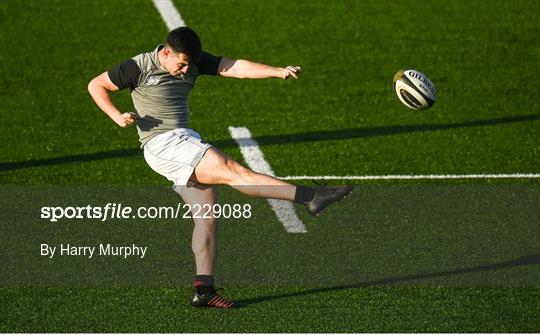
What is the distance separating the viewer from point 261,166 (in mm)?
14914

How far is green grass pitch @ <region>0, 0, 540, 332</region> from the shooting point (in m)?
10.4

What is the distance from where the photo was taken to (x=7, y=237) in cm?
1223

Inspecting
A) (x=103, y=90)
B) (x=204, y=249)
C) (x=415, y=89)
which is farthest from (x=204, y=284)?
(x=415, y=89)

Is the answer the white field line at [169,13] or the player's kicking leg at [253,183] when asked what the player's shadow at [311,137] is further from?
the player's kicking leg at [253,183]

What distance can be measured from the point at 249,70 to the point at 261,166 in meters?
4.36

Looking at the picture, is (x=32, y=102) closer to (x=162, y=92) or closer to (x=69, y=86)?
(x=69, y=86)

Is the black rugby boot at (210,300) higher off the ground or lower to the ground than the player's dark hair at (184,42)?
lower

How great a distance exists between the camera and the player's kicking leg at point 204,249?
10.3m

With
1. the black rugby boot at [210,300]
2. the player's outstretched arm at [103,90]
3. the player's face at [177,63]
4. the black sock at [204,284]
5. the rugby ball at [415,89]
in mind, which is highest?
the rugby ball at [415,89]

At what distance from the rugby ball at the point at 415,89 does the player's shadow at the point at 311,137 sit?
3718mm

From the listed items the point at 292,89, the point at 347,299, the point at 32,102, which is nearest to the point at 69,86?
the point at 32,102

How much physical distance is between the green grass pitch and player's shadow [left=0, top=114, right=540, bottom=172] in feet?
0.13

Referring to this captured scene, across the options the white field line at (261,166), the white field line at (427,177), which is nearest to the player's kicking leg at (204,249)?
the white field line at (261,166)

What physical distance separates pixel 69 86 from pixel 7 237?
230 inches
